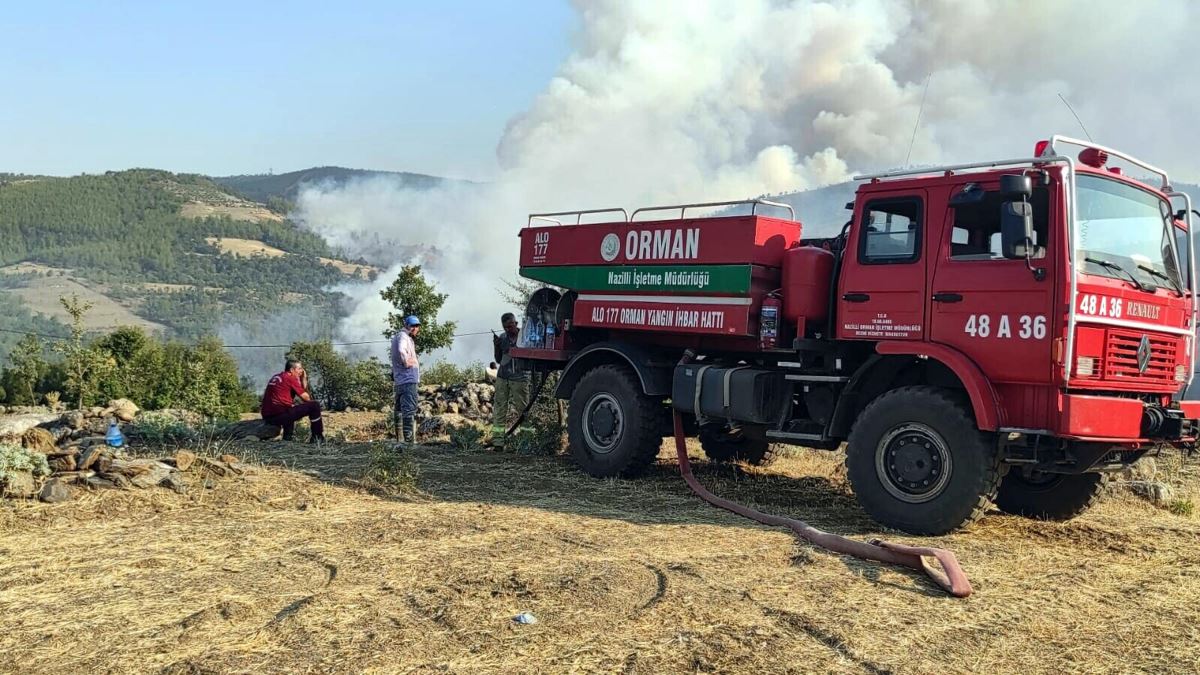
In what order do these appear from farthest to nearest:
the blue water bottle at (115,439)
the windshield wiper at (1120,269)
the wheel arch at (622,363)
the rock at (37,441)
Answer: the blue water bottle at (115,439) → the wheel arch at (622,363) → the rock at (37,441) → the windshield wiper at (1120,269)

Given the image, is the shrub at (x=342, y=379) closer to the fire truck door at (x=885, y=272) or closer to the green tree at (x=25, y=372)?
the green tree at (x=25, y=372)

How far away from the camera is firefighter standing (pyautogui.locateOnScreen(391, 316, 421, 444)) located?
12000mm

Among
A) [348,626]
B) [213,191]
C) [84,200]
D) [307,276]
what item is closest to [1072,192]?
[348,626]

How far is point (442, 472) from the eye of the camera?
9.65 metres

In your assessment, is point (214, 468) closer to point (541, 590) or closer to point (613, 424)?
point (613, 424)

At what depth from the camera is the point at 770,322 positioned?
8.30 m

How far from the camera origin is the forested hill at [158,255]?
121 metres

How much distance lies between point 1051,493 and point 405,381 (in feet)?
24.6

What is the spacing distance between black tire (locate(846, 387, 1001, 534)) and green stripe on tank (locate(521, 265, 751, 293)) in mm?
1791

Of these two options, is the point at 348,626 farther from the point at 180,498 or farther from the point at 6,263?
the point at 6,263

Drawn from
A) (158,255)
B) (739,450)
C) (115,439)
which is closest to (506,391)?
(739,450)

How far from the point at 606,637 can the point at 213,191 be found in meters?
196

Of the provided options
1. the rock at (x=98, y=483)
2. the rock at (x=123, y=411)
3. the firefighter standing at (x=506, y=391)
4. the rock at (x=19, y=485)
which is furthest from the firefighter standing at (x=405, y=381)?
the rock at (x=19, y=485)

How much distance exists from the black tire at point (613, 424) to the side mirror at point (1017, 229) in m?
3.91
